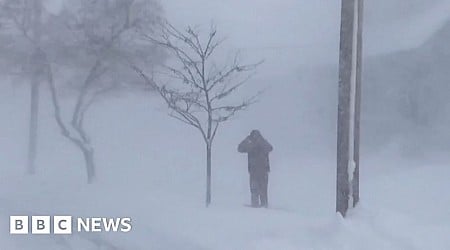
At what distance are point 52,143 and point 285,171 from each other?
388 centimetres

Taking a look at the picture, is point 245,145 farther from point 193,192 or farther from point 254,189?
point 193,192

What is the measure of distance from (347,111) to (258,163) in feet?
10.1

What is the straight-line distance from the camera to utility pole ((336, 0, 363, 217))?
30.9 feet

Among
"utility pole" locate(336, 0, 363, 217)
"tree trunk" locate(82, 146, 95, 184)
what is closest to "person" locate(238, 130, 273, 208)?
"tree trunk" locate(82, 146, 95, 184)

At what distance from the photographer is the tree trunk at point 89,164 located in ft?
42.4

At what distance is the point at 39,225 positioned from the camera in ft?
28.8

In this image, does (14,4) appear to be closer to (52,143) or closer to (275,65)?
(52,143)

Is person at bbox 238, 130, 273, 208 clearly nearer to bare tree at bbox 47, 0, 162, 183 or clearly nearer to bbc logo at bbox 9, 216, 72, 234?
bare tree at bbox 47, 0, 162, 183

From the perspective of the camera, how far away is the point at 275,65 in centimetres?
1532

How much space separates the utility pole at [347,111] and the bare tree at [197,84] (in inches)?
117

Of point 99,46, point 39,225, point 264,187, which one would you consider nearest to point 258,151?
point 264,187

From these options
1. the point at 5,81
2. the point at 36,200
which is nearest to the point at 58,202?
the point at 36,200

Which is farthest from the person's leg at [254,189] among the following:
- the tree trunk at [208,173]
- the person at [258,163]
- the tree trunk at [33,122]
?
the tree trunk at [33,122]

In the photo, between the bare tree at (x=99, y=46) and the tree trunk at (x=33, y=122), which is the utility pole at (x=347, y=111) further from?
the tree trunk at (x=33, y=122)
